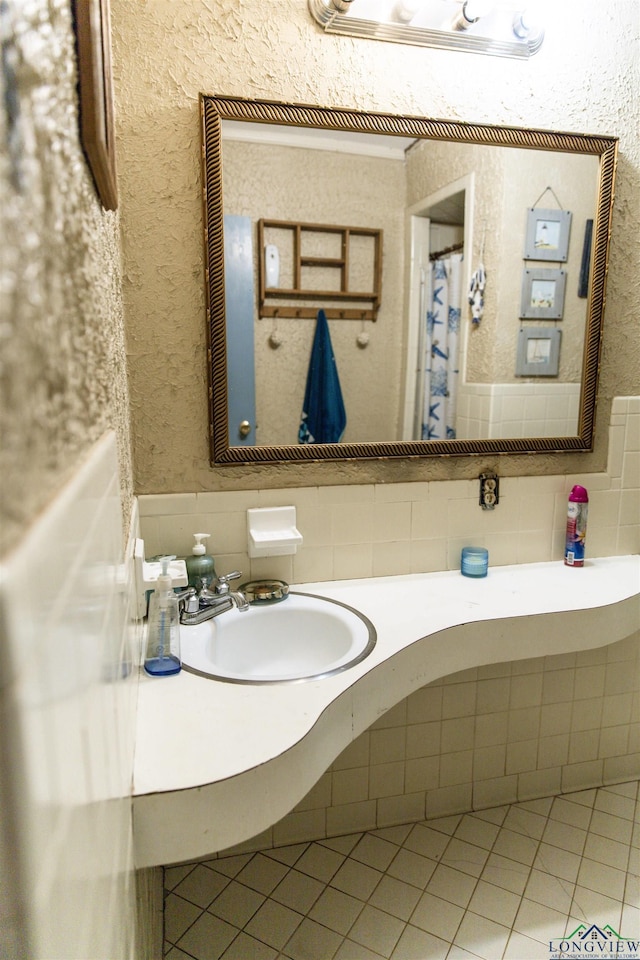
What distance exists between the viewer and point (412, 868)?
1557 millimetres

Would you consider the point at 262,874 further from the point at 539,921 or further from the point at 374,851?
the point at 539,921

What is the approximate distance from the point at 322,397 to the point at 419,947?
50.2 inches

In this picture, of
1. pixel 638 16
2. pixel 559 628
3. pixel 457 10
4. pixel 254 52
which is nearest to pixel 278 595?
pixel 559 628

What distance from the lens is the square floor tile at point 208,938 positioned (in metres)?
1.32

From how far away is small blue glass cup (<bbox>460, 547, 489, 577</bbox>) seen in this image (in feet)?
5.13

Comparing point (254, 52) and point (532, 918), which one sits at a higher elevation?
point (254, 52)

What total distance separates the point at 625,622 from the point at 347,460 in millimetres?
792

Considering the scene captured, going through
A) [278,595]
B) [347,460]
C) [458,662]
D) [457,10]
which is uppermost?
[457,10]

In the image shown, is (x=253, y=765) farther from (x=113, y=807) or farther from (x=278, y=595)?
(x=278, y=595)

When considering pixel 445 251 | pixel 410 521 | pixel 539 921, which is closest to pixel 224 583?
pixel 410 521

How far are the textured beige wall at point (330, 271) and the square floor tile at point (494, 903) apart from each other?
1.17m

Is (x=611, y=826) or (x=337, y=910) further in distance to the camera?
(x=611, y=826)

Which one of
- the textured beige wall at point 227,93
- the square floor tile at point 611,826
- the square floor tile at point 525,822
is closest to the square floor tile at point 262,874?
the square floor tile at point 525,822

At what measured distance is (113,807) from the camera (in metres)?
0.59
